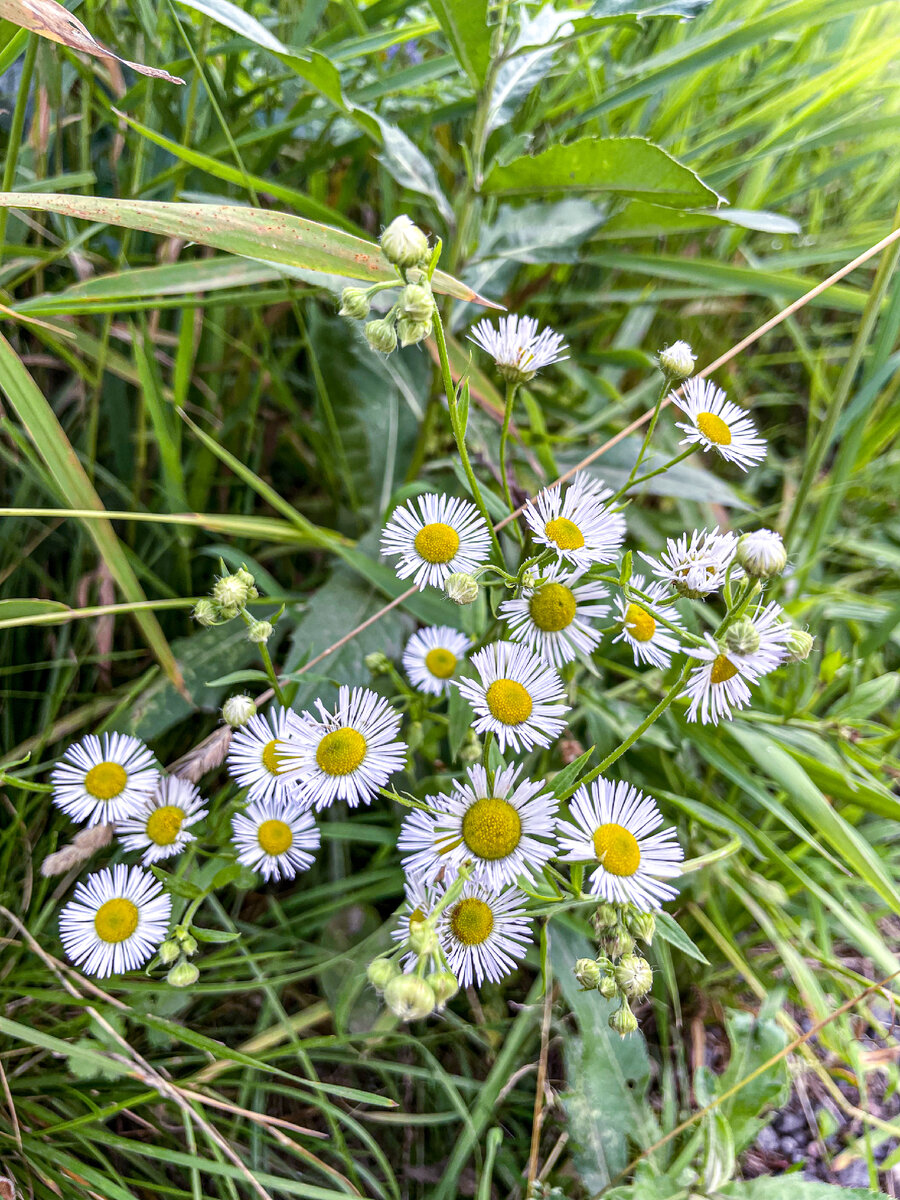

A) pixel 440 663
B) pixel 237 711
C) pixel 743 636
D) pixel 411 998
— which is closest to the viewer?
pixel 411 998

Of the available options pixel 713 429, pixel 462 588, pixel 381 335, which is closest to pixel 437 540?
pixel 462 588

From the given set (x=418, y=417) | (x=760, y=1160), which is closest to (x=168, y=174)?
(x=418, y=417)

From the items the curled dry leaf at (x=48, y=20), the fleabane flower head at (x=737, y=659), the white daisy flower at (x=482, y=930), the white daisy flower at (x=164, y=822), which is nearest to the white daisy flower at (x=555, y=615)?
the fleabane flower head at (x=737, y=659)

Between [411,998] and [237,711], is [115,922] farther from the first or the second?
[411,998]

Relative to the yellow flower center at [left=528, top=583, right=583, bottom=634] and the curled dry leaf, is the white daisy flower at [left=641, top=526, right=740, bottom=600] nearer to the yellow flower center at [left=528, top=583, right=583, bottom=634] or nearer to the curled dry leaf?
the yellow flower center at [left=528, top=583, right=583, bottom=634]

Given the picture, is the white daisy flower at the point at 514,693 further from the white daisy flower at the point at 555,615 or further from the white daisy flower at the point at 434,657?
the white daisy flower at the point at 434,657
